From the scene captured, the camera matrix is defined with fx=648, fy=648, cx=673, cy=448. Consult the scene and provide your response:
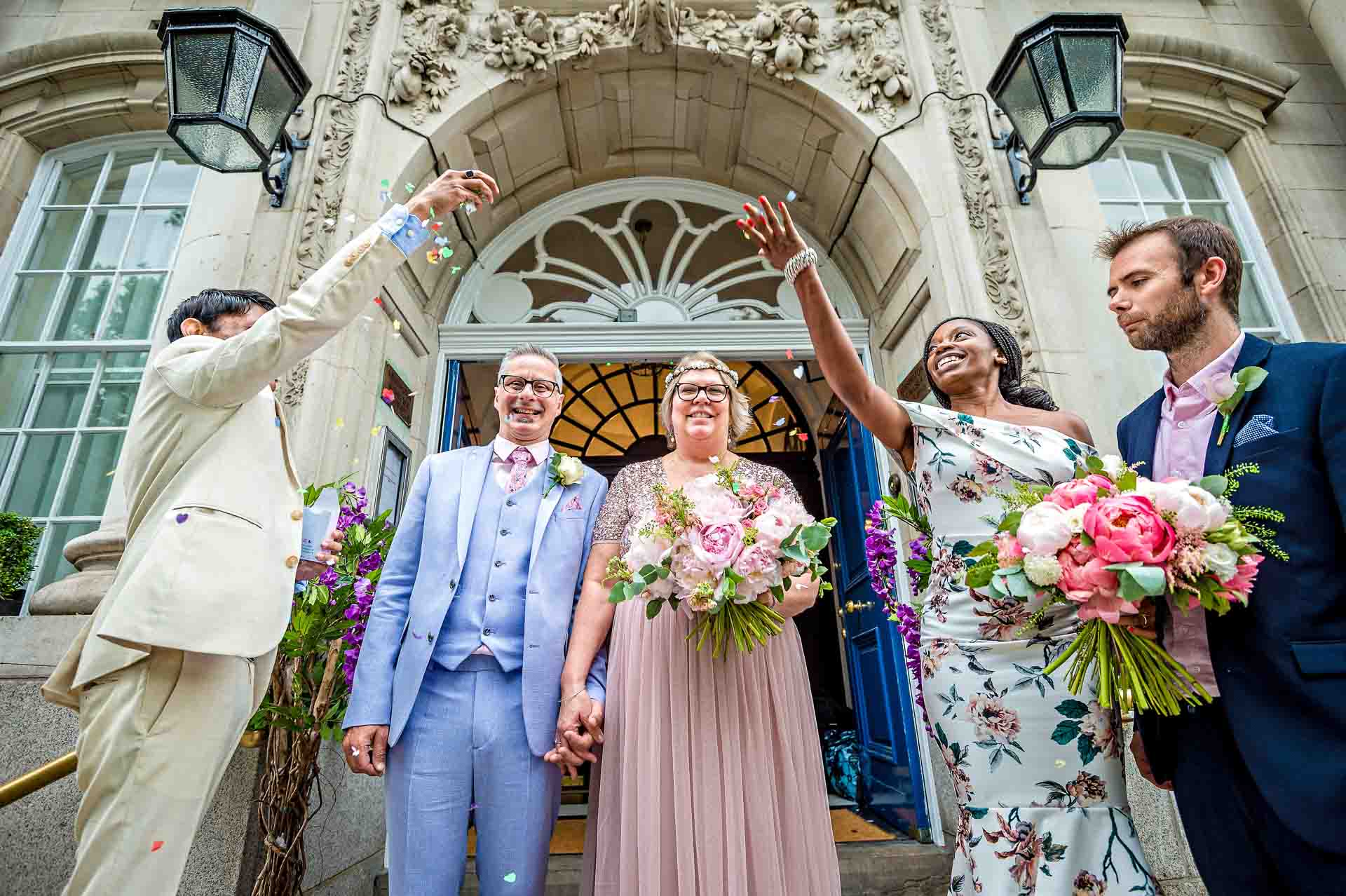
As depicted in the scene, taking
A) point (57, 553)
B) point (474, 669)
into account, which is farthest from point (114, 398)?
point (474, 669)

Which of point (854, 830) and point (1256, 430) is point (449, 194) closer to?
point (1256, 430)

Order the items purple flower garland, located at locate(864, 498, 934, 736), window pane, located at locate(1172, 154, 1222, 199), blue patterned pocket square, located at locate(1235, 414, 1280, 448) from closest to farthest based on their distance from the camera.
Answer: blue patterned pocket square, located at locate(1235, 414, 1280, 448)
purple flower garland, located at locate(864, 498, 934, 736)
window pane, located at locate(1172, 154, 1222, 199)

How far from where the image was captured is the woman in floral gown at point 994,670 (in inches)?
58.6

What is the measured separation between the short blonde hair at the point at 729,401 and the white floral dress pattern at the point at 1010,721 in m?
0.69

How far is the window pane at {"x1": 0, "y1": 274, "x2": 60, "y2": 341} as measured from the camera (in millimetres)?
4484

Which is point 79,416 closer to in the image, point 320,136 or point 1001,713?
point 320,136

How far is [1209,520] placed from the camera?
120 centimetres

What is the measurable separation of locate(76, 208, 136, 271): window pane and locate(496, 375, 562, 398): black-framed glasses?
4.35 metres

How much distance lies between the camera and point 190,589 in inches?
59.3

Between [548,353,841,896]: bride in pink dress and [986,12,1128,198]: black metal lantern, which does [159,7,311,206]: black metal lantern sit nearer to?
[548,353,841,896]: bride in pink dress

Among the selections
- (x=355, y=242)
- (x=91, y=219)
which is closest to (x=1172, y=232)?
(x=355, y=242)

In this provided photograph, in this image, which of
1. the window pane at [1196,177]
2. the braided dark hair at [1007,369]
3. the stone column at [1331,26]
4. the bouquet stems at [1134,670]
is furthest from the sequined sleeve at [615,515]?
the stone column at [1331,26]

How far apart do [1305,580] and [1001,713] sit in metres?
0.67

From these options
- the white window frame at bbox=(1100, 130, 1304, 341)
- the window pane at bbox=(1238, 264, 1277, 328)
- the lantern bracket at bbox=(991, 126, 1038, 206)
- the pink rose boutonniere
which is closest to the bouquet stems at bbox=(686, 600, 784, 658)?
the pink rose boutonniere
